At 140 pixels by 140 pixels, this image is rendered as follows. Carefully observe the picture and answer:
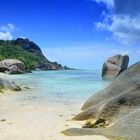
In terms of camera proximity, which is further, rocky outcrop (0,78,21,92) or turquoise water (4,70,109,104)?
rocky outcrop (0,78,21,92)

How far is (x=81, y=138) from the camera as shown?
869cm

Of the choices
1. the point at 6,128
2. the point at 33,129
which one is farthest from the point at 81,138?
the point at 6,128

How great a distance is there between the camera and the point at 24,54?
15775cm

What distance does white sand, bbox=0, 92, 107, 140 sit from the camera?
367 inches

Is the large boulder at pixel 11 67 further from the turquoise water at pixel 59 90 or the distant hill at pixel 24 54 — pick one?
the turquoise water at pixel 59 90

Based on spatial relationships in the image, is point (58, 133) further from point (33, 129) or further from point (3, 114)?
point (3, 114)

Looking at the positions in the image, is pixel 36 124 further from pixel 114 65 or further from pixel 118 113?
pixel 114 65

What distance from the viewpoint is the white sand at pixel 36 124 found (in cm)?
932

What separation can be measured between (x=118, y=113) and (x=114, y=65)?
154 feet

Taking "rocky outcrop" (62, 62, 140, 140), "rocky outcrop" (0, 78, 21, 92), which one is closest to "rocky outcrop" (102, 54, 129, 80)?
"rocky outcrop" (0, 78, 21, 92)

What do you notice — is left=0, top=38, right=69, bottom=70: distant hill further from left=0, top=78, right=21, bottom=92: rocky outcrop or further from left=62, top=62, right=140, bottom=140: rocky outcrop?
left=62, top=62, right=140, bottom=140: rocky outcrop

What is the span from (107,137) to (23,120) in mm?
4770

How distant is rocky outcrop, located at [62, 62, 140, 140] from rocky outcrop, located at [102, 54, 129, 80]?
42046mm

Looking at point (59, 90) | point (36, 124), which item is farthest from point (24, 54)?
point (36, 124)
